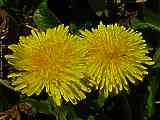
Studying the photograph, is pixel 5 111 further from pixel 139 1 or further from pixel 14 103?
pixel 139 1

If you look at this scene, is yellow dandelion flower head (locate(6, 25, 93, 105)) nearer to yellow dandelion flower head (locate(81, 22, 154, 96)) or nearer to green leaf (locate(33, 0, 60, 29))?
yellow dandelion flower head (locate(81, 22, 154, 96))

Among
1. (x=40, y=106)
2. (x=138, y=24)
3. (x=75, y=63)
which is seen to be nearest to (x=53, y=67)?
(x=75, y=63)

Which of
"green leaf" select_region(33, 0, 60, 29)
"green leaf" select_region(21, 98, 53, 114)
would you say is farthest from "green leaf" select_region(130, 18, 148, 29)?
"green leaf" select_region(21, 98, 53, 114)

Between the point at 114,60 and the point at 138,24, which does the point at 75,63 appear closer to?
the point at 114,60

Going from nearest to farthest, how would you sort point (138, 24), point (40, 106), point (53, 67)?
1. point (53, 67)
2. point (40, 106)
3. point (138, 24)

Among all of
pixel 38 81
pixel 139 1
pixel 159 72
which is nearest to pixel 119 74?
pixel 38 81

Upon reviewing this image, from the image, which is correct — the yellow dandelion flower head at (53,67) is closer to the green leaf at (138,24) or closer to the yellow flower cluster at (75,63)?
the yellow flower cluster at (75,63)

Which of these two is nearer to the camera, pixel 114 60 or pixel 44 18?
pixel 114 60
